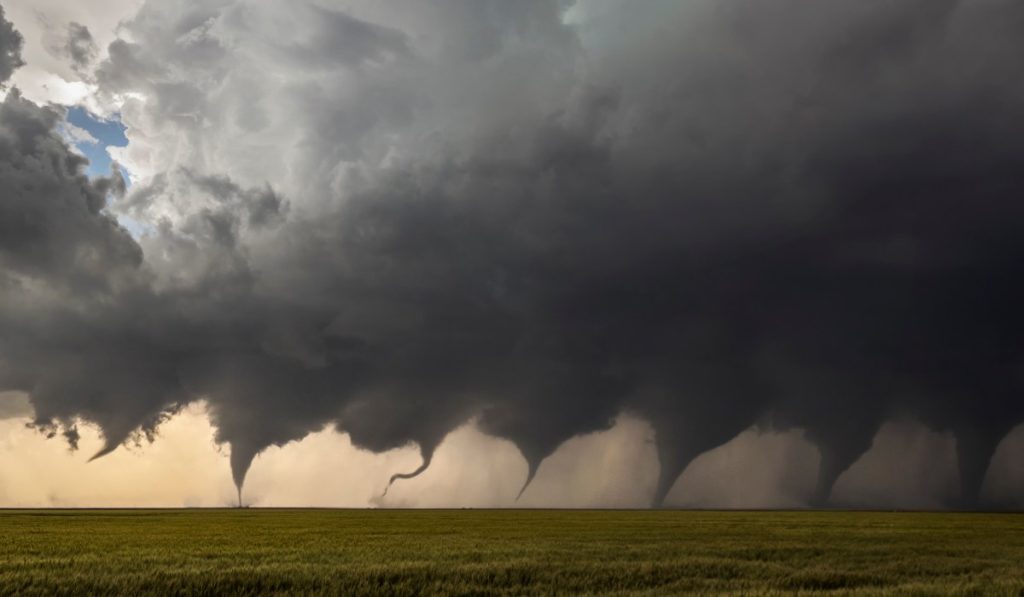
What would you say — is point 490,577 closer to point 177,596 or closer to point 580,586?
point 580,586

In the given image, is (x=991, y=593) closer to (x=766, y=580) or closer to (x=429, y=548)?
(x=766, y=580)

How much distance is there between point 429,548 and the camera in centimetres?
3600

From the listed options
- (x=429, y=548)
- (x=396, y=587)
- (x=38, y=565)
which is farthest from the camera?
(x=429, y=548)

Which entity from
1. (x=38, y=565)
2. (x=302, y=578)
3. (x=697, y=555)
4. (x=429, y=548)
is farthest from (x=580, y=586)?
(x=38, y=565)

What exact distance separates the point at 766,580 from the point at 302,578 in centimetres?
Result: 1510

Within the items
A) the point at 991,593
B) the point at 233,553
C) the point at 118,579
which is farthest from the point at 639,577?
the point at 233,553

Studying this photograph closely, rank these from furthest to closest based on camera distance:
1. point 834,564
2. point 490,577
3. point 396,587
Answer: point 834,564
point 490,577
point 396,587

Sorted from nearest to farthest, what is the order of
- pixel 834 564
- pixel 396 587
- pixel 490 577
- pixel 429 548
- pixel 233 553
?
pixel 396 587 < pixel 490 577 < pixel 834 564 < pixel 233 553 < pixel 429 548

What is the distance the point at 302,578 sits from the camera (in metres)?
21.5

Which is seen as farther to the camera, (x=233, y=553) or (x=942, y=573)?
(x=233, y=553)

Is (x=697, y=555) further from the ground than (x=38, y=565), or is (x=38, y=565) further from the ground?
(x=38, y=565)

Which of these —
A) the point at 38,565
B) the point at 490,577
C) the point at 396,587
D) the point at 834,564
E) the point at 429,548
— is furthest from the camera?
the point at 429,548

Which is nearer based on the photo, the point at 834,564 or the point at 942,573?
the point at 942,573

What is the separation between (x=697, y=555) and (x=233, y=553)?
21.6 m
